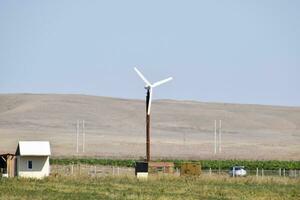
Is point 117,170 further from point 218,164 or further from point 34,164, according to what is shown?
point 218,164

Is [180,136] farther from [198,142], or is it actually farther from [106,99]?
[106,99]

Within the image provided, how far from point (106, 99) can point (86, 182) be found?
130026 millimetres

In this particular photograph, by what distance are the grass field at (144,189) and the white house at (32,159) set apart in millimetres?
10065

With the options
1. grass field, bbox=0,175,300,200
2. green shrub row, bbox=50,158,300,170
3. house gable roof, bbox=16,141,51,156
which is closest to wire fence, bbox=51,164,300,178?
green shrub row, bbox=50,158,300,170

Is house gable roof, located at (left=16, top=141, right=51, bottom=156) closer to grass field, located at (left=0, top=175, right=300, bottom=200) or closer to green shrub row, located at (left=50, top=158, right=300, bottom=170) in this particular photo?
grass field, located at (left=0, top=175, right=300, bottom=200)

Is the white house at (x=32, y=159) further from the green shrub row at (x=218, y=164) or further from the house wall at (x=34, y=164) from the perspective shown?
the green shrub row at (x=218, y=164)

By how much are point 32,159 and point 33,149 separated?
0.66m

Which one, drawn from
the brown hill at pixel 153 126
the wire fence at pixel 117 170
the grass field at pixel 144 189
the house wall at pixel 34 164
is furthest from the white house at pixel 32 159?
the brown hill at pixel 153 126

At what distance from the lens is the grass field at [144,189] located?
133ft

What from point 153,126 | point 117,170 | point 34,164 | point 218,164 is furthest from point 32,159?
point 153,126

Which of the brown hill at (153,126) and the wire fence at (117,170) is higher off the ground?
the brown hill at (153,126)

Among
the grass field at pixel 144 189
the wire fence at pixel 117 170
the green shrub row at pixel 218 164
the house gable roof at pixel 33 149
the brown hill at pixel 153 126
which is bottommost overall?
the grass field at pixel 144 189

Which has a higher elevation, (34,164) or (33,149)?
(33,149)

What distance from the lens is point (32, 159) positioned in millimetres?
66312
